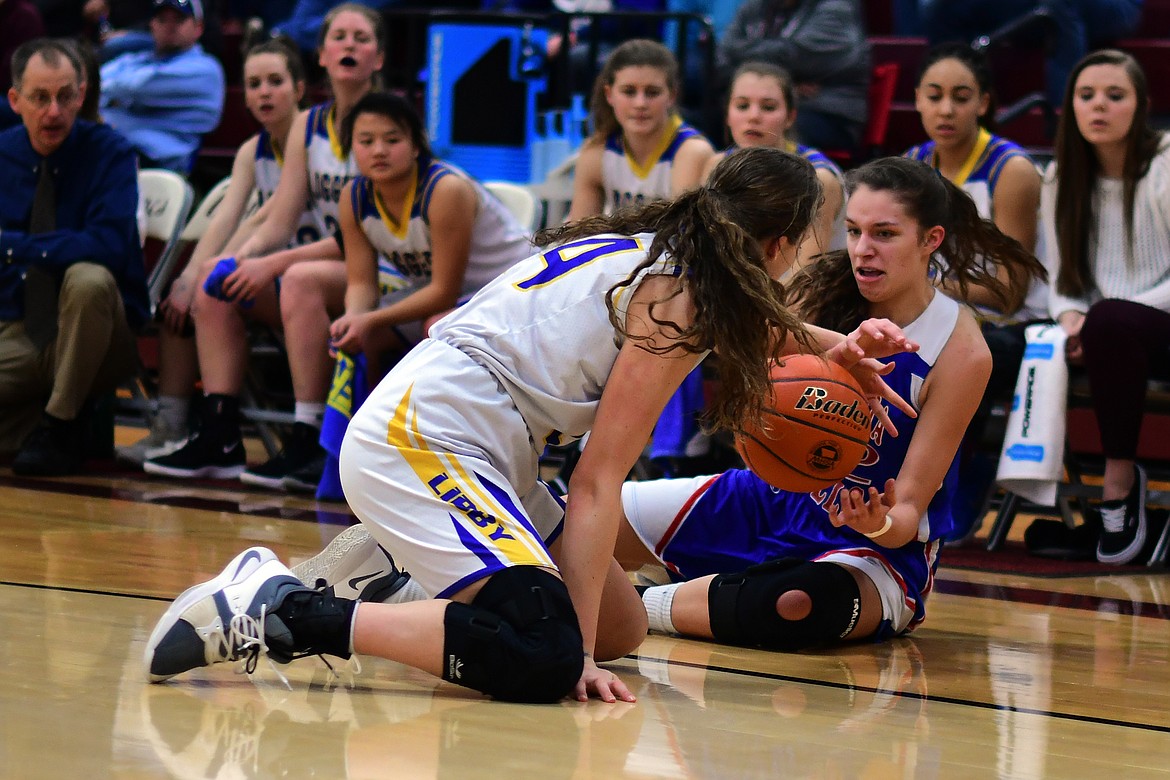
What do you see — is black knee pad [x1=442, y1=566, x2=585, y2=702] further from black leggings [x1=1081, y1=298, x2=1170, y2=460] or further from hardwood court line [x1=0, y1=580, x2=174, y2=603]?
black leggings [x1=1081, y1=298, x2=1170, y2=460]

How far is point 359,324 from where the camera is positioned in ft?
15.5

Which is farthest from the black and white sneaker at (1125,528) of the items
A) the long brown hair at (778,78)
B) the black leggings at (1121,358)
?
the long brown hair at (778,78)

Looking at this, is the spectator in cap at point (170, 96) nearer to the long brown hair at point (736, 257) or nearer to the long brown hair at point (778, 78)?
the long brown hair at point (778, 78)

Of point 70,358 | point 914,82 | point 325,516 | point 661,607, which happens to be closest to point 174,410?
point 70,358

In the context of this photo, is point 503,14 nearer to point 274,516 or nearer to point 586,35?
point 586,35

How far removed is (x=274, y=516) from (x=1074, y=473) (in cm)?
249

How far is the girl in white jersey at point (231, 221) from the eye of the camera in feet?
17.9

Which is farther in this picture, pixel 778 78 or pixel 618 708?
pixel 778 78

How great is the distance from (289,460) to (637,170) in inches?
61.7

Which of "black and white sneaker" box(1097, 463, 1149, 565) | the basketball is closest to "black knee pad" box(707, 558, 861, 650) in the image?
the basketball

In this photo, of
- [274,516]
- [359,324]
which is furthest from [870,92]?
[274,516]

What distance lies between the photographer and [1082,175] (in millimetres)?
4652

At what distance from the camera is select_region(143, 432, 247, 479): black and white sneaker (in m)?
5.18

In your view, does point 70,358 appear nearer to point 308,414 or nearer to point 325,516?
point 308,414
